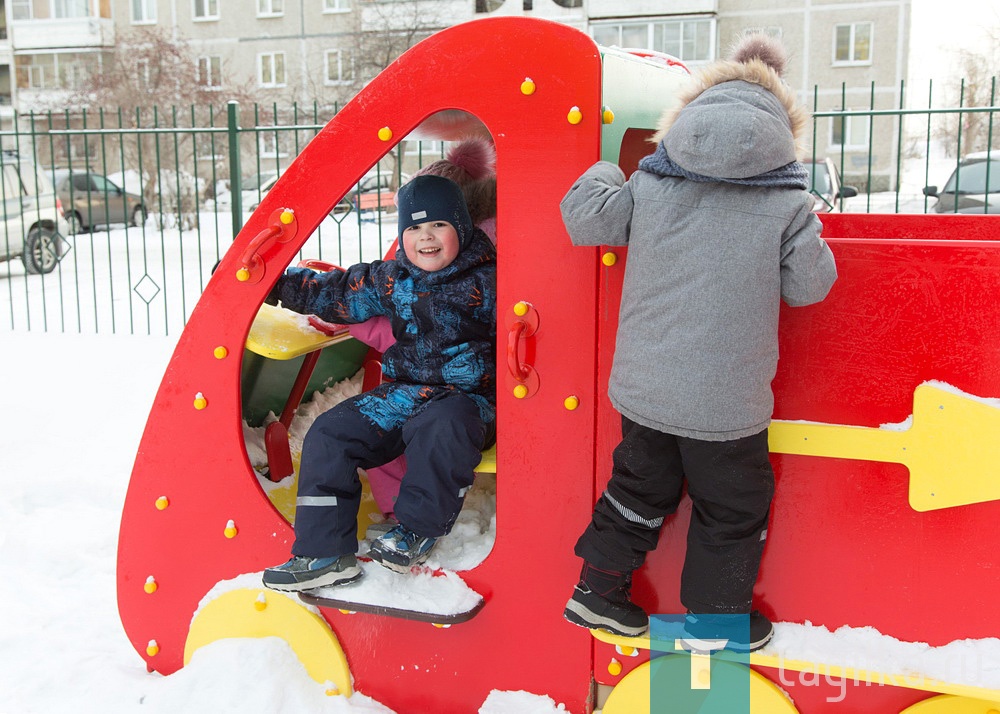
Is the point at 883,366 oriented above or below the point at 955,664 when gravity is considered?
above

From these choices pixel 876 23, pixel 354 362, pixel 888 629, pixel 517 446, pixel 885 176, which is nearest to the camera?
pixel 888 629

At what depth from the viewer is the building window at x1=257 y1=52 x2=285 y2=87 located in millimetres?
30594

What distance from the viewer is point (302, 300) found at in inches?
96.0

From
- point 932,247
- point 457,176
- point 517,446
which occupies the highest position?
point 457,176

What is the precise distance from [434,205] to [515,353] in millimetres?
568

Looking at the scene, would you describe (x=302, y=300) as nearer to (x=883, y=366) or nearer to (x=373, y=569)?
(x=373, y=569)

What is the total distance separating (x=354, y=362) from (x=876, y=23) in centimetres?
2657

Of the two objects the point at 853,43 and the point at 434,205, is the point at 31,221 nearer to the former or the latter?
the point at 434,205

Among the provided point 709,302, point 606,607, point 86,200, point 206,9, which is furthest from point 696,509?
point 206,9

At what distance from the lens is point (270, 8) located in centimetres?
3058

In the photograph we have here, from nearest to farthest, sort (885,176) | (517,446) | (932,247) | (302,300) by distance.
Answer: (932,247), (517,446), (302,300), (885,176)

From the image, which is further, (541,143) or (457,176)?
(457,176)

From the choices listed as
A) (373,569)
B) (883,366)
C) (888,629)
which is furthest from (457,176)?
(888,629)

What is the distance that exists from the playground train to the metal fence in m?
1.77
